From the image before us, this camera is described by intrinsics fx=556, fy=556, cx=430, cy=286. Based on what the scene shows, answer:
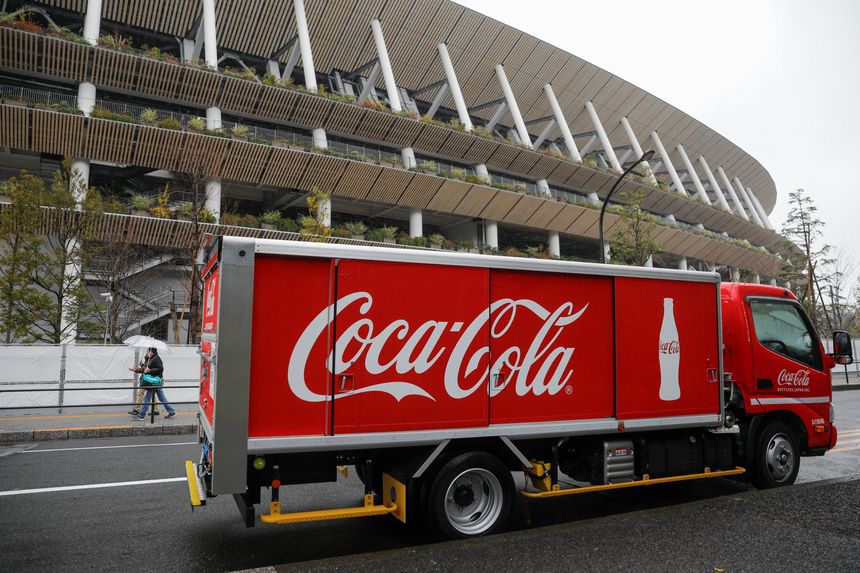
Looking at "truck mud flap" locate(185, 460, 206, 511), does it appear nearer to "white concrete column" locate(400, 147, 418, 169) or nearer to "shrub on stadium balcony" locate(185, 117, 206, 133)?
"shrub on stadium balcony" locate(185, 117, 206, 133)

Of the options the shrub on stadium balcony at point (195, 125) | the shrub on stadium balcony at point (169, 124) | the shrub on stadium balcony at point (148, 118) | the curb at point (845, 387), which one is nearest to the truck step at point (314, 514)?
the shrub on stadium balcony at point (169, 124)

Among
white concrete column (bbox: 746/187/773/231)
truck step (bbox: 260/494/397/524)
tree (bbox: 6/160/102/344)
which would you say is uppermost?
white concrete column (bbox: 746/187/773/231)

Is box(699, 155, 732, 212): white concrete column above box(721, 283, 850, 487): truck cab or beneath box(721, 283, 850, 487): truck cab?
above

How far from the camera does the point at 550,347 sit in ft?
17.4

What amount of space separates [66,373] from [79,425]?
4223 mm

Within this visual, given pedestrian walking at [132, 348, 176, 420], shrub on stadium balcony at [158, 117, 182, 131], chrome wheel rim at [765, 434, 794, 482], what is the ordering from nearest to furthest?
chrome wheel rim at [765, 434, 794, 482] < pedestrian walking at [132, 348, 176, 420] < shrub on stadium balcony at [158, 117, 182, 131]

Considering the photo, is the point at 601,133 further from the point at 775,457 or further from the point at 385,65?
the point at 775,457

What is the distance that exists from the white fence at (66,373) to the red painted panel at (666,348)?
1398 centimetres

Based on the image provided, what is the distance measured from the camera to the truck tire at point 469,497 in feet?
15.2

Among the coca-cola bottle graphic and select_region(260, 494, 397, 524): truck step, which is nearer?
select_region(260, 494, 397, 524): truck step

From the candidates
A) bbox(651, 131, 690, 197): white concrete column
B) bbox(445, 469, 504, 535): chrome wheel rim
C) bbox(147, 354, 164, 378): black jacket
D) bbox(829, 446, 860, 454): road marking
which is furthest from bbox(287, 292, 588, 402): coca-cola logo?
bbox(651, 131, 690, 197): white concrete column

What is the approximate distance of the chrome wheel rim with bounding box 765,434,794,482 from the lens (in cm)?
663

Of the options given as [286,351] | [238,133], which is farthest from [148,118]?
[286,351]

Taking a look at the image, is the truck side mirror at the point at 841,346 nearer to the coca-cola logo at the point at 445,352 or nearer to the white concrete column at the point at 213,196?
the coca-cola logo at the point at 445,352
